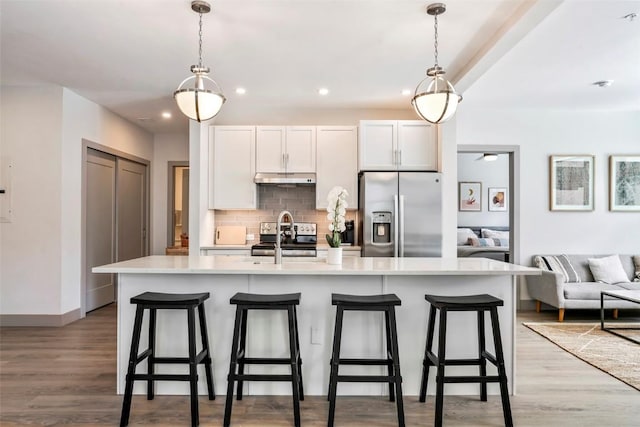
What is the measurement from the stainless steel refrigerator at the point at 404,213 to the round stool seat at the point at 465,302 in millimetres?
2004

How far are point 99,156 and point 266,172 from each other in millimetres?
2244

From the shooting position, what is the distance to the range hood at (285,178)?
478cm

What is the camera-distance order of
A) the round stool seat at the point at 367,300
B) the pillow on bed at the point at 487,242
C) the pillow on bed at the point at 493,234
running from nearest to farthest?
1. the round stool seat at the point at 367,300
2. the pillow on bed at the point at 487,242
3. the pillow on bed at the point at 493,234

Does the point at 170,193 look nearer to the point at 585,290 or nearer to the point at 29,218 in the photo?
the point at 29,218

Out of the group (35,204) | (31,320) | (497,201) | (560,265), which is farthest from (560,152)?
(31,320)

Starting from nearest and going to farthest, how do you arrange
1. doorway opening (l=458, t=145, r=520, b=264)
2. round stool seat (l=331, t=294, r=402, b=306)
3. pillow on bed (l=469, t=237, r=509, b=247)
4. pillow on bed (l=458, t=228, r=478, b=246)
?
round stool seat (l=331, t=294, r=402, b=306) < pillow on bed (l=469, t=237, r=509, b=247) < pillow on bed (l=458, t=228, r=478, b=246) < doorway opening (l=458, t=145, r=520, b=264)

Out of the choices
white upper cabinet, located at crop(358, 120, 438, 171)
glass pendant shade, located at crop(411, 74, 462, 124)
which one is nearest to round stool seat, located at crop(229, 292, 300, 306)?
glass pendant shade, located at crop(411, 74, 462, 124)

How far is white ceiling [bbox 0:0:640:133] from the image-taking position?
2719mm

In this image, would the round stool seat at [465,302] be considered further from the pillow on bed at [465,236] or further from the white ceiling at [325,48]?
the pillow on bed at [465,236]

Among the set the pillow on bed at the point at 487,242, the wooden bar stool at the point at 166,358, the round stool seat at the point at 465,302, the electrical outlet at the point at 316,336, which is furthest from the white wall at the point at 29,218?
the pillow on bed at the point at 487,242

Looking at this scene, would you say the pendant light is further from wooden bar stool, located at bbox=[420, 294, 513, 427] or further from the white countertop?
wooden bar stool, located at bbox=[420, 294, 513, 427]

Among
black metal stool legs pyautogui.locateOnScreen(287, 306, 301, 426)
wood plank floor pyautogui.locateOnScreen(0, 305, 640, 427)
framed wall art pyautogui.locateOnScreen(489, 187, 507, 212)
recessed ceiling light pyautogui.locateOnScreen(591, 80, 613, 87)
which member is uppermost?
recessed ceiling light pyautogui.locateOnScreen(591, 80, 613, 87)

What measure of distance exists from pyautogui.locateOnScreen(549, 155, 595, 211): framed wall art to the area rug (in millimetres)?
1622

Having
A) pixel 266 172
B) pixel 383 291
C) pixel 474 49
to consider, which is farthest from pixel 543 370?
pixel 266 172
